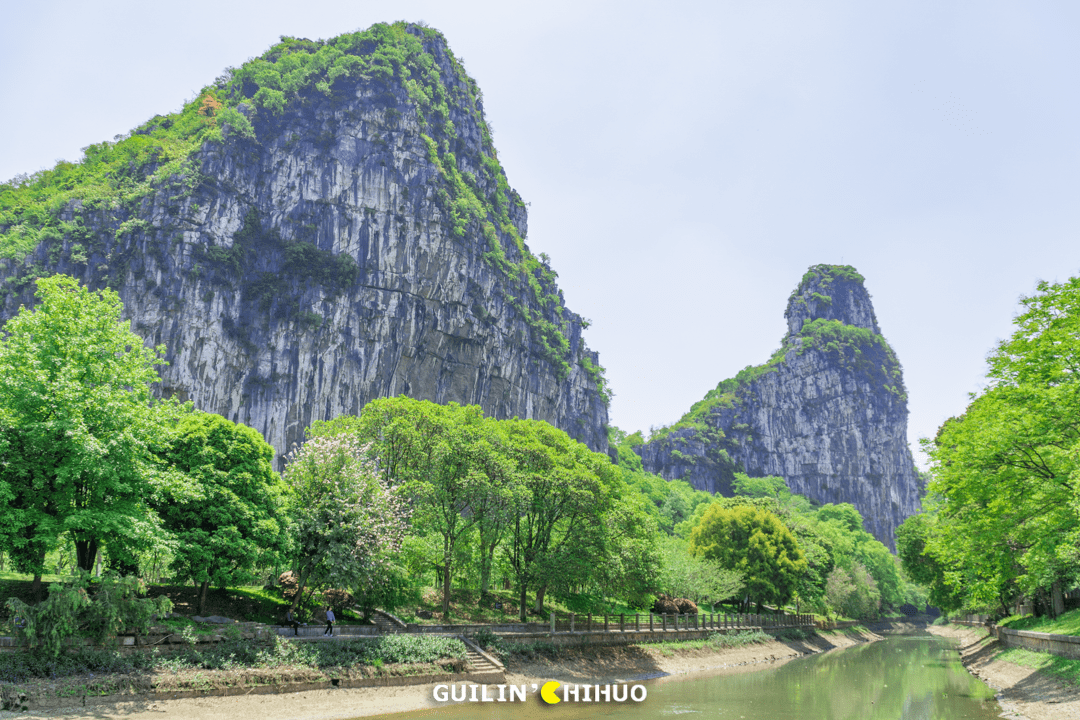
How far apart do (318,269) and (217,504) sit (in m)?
59.3

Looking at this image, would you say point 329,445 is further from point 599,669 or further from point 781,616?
point 781,616

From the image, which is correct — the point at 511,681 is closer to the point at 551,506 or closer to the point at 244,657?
the point at 551,506

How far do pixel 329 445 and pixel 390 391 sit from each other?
51.9m

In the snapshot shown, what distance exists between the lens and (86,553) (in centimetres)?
2316

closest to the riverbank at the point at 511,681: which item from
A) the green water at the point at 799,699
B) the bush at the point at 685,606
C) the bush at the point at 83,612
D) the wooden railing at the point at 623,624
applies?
the wooden railing at the point at 623,624

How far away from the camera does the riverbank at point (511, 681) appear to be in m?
18.9

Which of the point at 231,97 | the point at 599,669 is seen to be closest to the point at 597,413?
the point at 231,97

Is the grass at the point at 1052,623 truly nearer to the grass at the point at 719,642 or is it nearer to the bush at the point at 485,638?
the grass at the point at 719,642

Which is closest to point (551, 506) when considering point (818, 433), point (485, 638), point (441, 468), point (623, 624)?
point (441, 468)

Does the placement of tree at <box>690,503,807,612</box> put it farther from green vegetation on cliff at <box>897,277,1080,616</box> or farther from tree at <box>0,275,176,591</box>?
tree at <box>0,275,176,591</box>

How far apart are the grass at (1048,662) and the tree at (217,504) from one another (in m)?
29.7

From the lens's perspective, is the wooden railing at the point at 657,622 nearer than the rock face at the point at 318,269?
Yes

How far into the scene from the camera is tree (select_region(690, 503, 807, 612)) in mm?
57906

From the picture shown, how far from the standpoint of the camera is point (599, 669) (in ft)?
113
